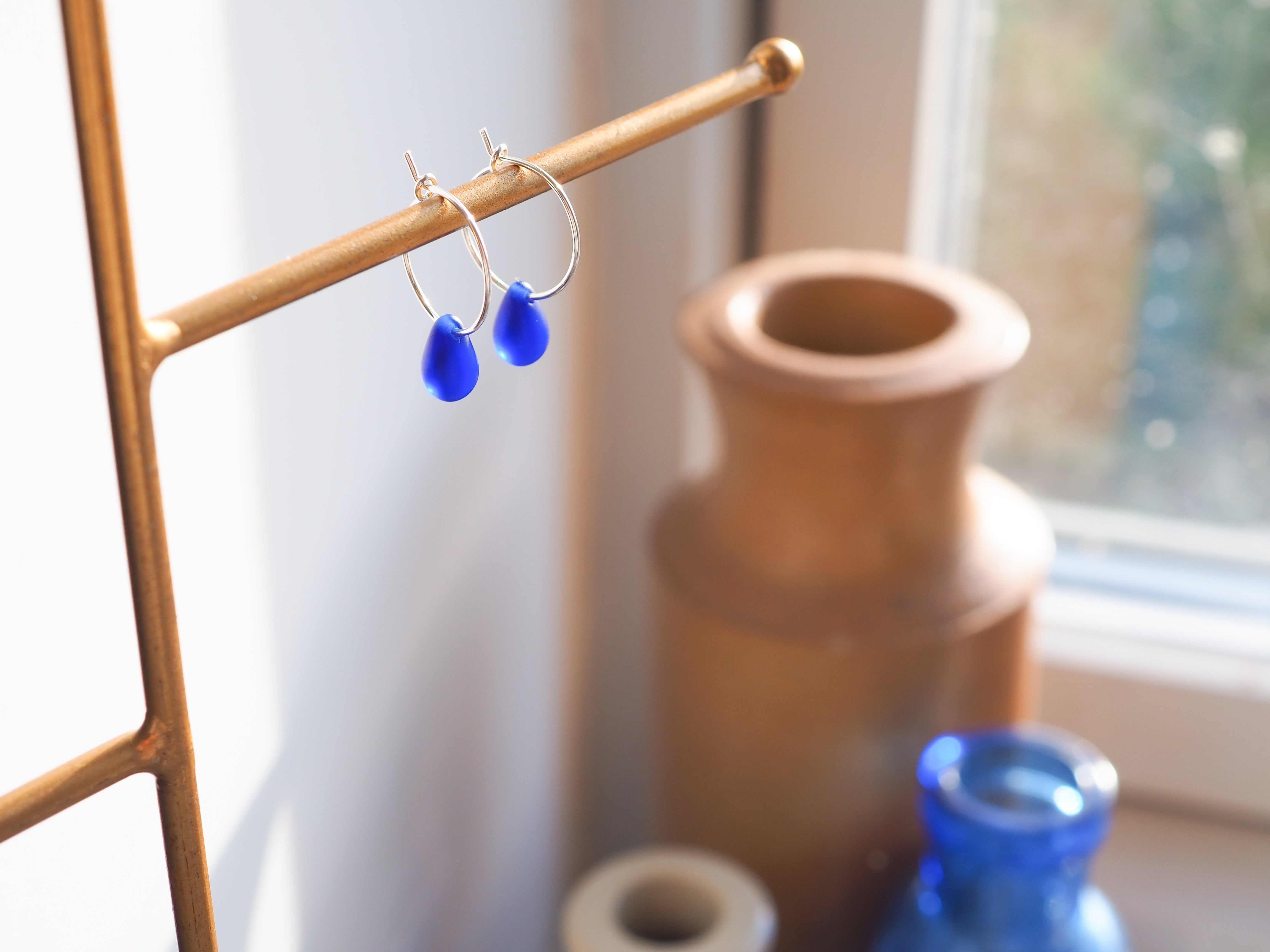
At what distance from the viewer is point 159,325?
0.24 metres

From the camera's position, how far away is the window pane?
76 centimetres

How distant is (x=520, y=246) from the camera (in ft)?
2.04

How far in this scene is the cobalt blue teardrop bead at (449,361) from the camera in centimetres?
26

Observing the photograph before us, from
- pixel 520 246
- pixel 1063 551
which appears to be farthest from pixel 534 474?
pixel 1063 551

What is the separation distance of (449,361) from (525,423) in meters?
0.41

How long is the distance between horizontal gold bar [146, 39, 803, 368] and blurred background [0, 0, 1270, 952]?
10cm

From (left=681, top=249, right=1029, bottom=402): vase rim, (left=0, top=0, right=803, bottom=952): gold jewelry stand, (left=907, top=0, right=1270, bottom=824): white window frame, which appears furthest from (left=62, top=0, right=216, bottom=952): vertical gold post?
(left=907, top=0, right=1270, bottom=824): white window frame

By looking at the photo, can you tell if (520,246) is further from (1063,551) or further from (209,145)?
(1063,551)

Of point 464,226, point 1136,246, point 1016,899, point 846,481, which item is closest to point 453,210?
point 464,226

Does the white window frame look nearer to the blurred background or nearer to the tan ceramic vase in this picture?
the blurred background

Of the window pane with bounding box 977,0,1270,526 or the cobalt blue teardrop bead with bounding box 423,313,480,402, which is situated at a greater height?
the cobalt blue teardrop bead with bounding box 423,313,480,402

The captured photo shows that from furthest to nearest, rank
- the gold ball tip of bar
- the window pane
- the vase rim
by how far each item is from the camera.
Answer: the window pane
the vase rim
the gold ball tip of bar

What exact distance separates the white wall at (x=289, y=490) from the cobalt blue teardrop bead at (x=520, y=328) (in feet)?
0.43

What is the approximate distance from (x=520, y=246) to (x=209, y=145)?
0.24 meters
